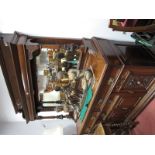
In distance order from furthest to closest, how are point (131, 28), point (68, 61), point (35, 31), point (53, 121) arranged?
point (53, 121) → point (68, 61) → point (35, 31) → point (131, 28)

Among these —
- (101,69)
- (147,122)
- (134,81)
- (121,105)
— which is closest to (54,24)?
(101,69)

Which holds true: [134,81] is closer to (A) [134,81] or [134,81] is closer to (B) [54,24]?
(A) [134,81]

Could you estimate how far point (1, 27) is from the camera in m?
1.46

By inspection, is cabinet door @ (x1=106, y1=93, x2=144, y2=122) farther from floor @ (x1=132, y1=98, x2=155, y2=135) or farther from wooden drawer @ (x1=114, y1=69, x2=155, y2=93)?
floor @ (x1=132, y1=98, x2=155, y2=135)

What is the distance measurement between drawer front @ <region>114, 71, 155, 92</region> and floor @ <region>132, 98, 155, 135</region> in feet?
1.80

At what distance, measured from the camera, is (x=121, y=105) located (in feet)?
6.08

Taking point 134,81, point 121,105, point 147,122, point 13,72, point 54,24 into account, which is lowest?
point 147,122

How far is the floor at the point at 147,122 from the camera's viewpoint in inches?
83.0

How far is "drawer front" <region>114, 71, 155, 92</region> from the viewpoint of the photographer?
1.48 metres

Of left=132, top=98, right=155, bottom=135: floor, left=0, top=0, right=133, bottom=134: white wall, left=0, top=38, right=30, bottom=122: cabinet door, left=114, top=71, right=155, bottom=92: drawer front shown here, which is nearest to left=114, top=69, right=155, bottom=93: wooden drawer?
left=114, top=71, right=155, bottom=92: drawer front

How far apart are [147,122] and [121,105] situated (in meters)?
0.54
